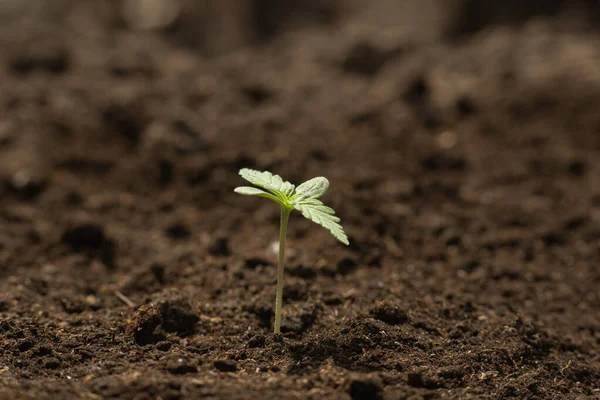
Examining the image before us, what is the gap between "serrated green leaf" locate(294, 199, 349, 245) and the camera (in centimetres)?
196

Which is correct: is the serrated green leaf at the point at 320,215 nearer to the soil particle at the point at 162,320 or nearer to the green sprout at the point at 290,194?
the green sprout at the point at 290,194

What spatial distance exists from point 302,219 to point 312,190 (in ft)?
3.93

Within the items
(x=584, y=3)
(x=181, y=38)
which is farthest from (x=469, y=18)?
(x=181, y=38)

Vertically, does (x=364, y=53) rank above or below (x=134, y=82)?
above

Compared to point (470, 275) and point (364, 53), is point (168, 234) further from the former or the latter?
point (364, 53)

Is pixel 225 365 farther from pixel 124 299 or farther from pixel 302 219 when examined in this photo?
pixel 302 219

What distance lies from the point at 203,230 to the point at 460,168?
1.66 m

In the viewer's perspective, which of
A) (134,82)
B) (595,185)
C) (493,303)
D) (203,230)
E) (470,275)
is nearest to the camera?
(493,303)

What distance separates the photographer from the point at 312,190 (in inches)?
84.8

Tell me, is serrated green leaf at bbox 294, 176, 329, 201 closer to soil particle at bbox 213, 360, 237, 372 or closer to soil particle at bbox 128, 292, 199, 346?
soil particle at bbox 213, 360, 237, 372

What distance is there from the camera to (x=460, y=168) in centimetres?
397

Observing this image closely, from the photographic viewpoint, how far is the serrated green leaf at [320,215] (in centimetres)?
196

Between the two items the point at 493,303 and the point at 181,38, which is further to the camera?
the point at 181,38

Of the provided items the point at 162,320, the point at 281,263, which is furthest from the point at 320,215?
the point at 162,320
